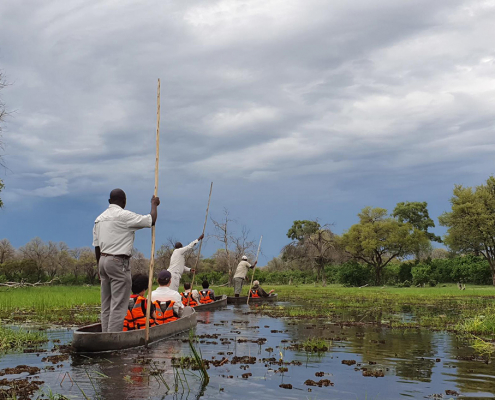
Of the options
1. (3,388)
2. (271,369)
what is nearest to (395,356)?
(271,369)

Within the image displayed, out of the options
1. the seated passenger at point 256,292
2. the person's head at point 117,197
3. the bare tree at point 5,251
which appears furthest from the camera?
the bare tree at point 5,251

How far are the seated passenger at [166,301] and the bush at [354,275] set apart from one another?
50.8m

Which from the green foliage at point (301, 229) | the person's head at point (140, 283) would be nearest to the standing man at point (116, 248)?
the person's head at point (140, 283)

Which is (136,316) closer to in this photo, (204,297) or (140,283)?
(140,283)

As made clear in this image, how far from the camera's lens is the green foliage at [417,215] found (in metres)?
86.9

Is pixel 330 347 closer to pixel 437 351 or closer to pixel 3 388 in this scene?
pixel 437 351

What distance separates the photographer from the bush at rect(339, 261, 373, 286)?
201 ft

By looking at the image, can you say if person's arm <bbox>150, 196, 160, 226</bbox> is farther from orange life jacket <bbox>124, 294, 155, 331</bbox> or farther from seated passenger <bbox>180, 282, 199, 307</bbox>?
seated passenger <bbox>180, 282, 199, 307</bbox>

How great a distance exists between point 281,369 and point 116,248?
379 cm

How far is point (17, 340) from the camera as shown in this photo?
10.7 m

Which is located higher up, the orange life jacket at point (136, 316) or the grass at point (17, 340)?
the orange life jacket at point (136, 316)

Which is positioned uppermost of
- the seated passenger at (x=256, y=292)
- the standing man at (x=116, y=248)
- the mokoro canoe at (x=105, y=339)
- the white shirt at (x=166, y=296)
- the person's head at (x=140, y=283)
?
the standing man at (x=116, y=248)

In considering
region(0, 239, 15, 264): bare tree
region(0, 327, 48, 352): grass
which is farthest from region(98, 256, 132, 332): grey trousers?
region(0, 239, 15, 264): bare tree

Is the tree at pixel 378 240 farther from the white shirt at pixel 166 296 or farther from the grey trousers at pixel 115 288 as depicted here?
the grey trousers at pixel 115 288
